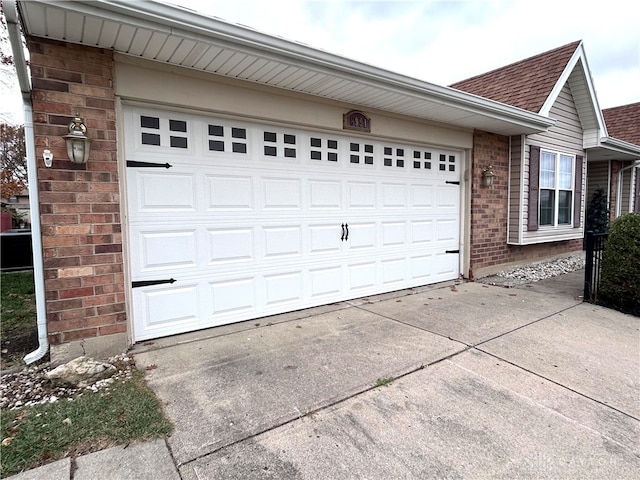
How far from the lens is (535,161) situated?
696 centimetres

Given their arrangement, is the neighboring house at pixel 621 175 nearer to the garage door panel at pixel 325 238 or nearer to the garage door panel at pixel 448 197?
the garage door panel at pixel 448 197

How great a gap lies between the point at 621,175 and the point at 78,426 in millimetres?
14462

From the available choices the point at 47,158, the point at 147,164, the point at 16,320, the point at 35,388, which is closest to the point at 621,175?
the point at 147,164

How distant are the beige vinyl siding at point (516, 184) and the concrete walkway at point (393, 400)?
2.89m

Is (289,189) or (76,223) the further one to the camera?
(289,189)

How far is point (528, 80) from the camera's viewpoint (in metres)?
7.41

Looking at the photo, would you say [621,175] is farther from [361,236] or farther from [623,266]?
[361,236]

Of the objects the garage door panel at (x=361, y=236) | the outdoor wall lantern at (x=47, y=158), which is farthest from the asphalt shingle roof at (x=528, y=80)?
the outdoor wall lantern at (x=47, y=158)

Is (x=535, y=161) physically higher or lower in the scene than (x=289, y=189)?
higher

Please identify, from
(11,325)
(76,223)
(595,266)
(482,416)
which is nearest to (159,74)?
(76,223)

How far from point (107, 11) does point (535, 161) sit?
725 centimetres

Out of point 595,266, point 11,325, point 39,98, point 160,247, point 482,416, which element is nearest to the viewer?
point 482,416

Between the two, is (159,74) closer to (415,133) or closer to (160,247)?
(160,247)

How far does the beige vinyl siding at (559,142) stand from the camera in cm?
690
